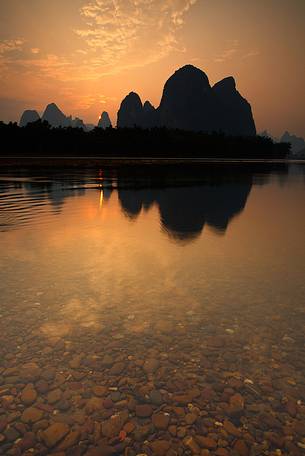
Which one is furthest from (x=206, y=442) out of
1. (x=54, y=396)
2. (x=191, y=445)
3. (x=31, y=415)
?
(x=31, y=415)

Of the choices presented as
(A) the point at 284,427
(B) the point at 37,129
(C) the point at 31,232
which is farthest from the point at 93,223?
(B) the point at 37,129

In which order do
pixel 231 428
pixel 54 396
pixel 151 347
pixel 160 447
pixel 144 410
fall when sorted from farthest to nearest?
pixel 151 347, pixel 54 396, pixel 144 410, pixel 231 428, pixel 160 447

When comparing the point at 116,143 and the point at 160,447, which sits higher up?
the point at 116,143

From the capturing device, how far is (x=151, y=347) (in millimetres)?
5695

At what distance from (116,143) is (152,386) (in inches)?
4938

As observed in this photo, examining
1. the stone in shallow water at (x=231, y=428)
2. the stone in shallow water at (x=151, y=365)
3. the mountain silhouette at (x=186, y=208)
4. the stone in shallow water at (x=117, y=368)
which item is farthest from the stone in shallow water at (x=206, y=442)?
A: the mountain silhouette at (x=186, y=208)

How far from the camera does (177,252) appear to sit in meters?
11.3

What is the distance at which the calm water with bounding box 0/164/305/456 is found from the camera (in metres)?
4.03

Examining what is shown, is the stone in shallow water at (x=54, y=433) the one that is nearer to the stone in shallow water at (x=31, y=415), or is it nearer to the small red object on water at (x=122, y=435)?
the stone in shallow water at (x=31, y=415)

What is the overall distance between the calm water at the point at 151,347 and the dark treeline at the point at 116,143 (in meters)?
104

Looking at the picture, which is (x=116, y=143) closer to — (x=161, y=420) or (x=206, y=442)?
(x=161, y=420)

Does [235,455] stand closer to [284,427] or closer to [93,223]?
[284,427]

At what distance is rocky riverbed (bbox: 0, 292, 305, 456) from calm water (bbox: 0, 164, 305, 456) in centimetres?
2

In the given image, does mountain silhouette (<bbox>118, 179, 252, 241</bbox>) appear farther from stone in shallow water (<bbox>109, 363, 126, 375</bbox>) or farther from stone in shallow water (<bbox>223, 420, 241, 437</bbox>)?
stone in shallow water (<bbox>223, 420, 241, 437</bbox>)
